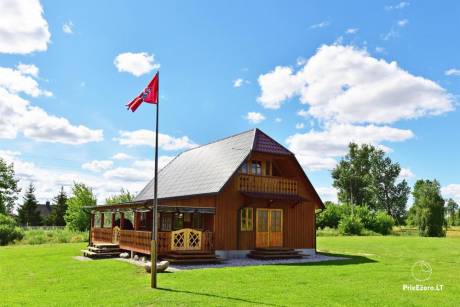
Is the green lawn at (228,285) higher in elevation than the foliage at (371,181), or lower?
lower

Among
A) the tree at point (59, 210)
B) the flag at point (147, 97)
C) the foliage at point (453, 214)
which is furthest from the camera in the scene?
the foliage at point (453, 214)

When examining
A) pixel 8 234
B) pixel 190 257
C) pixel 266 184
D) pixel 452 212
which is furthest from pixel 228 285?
pixel 452 212

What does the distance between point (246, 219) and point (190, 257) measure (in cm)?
384

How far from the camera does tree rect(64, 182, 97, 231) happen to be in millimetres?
40719

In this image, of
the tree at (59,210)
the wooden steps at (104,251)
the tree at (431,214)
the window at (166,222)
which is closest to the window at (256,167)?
the window at (166,222)

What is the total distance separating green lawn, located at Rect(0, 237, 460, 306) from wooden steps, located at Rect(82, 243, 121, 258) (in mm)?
2776

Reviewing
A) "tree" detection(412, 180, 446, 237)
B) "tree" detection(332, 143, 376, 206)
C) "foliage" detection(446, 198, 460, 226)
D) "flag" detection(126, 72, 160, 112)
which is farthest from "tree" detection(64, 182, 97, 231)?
"foliage" detection(446, 198, 460, 226)

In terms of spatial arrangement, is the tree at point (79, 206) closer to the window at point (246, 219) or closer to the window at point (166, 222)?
the window at point (166, 222)

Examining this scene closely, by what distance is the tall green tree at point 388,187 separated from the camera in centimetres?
7050

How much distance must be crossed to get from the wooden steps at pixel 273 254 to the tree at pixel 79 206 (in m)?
24.7

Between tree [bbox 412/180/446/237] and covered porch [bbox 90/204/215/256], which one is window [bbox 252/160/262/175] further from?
tree [bbox 412/180/446/237]

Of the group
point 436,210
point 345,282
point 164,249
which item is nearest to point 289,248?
point 164,249

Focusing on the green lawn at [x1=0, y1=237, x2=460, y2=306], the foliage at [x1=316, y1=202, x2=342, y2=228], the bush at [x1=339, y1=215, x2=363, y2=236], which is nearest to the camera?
the green lawn at [x1=0, y1=237, x2=460, y2=306]

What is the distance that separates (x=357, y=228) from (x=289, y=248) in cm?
2720
